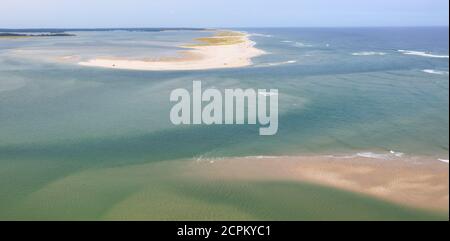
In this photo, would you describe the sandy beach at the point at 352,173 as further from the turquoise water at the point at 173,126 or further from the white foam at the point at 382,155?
the turquoise water at the point at 173,126

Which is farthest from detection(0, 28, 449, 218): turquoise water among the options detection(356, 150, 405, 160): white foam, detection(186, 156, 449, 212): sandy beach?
detection(186, 156, 449, 212): sandy beach

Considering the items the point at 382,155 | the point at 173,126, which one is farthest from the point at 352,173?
the point at 173,126

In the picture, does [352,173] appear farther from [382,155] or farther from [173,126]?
[173,126]

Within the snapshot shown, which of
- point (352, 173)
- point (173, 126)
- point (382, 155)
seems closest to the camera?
point (352, 173)

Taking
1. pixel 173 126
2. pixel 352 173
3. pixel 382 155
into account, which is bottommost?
pixel 352 173

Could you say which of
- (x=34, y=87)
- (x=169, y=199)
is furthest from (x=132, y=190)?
(x=34, y=87)

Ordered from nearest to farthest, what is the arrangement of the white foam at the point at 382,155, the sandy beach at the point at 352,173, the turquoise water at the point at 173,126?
the sandy beach at the point at 352,173, the white foam at the point at 382,155, the turquoise water at the point at 173,126

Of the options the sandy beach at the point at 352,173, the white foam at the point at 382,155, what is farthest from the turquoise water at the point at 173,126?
the sandy beach at the point at 352,173

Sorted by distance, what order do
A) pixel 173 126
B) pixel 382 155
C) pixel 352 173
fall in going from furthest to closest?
pixel 173 126 < pixel 382 155 < pixel 352 173
